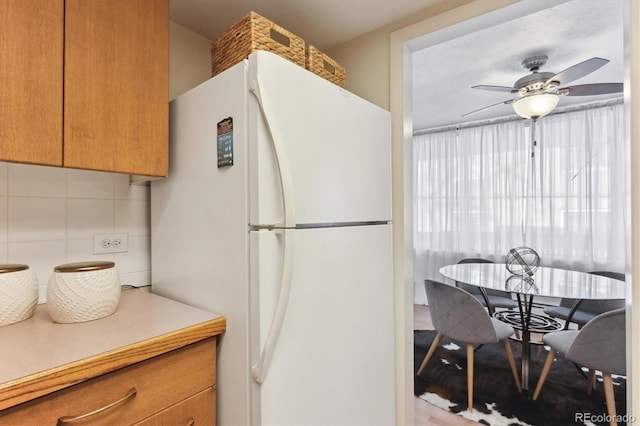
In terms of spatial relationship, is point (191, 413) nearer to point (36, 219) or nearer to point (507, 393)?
point (36, 219)

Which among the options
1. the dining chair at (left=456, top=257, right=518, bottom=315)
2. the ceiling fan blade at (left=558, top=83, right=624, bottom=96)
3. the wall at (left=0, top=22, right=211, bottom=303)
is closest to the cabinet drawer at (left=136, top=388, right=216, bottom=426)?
the wall at (left=0, top=22, right=211, bottom=303)

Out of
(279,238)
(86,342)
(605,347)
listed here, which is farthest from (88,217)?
(605,347)

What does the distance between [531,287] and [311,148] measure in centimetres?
209

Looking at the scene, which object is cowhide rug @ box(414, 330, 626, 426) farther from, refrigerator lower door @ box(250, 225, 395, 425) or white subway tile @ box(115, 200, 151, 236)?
white subway tile @ box(115, 200, 151, 236)

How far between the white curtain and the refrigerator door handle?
3502 mm

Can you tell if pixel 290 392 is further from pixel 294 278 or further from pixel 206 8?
pixel 206 8

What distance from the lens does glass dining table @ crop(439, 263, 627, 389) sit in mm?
2145

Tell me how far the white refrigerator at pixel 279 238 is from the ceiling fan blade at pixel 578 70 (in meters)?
1.36

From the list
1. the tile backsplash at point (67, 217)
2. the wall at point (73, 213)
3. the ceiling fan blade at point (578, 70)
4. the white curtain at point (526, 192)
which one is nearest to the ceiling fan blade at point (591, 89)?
the ceiling fan blade at point (578, 70)

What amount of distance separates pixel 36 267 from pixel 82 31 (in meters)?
0.87

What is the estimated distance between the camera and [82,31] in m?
1.03

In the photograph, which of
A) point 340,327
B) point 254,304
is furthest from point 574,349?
point 254,304

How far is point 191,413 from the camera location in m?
1.00

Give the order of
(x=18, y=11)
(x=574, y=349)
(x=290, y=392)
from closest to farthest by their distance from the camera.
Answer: (x=18, y=11)
(x=290, y=392)
(x=574, y=349)
